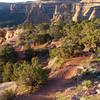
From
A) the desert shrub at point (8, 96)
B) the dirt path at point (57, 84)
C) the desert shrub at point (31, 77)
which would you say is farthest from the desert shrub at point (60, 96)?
the desert shrub at point (8, 96)

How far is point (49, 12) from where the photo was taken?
112 m

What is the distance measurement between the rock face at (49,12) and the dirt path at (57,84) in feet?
237

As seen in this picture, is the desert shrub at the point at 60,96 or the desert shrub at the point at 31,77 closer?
the desert shrub at the point at 60,96

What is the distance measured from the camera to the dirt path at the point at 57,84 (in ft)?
56.9

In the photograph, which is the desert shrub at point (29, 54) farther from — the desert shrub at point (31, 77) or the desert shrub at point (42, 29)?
the desert shrub at point (31, 77)

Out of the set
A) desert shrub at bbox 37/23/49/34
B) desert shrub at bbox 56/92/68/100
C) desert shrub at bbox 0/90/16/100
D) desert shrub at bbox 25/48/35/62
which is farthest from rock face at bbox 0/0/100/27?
desert shrub at bbox 0/90/16/100

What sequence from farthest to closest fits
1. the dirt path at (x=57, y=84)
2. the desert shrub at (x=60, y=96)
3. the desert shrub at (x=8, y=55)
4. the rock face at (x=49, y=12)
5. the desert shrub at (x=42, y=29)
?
the rock face at (x=49, y=12), the desert shrub at (x=42, y=29), the desert shrub at (x=8, y=55), the dirt path at (x=57, y=84), the desert shrub at (x=60, y=96)

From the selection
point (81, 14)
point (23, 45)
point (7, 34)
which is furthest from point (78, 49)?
point (81, 14)

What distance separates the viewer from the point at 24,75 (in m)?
18.8

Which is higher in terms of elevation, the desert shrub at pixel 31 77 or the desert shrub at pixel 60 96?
the desert shrub at pixel 31 77

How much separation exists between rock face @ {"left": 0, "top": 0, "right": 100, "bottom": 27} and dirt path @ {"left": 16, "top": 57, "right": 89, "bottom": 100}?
2844 inches

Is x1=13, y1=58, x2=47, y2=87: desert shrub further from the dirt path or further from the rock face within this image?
the rock face

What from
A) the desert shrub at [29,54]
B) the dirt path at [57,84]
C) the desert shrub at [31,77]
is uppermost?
the desert shrub at [31,77]

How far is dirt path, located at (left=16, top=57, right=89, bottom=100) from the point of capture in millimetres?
17344
